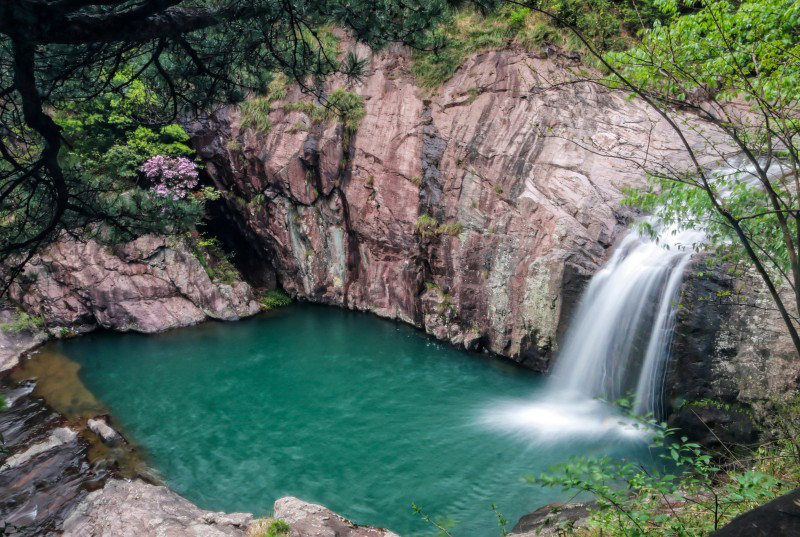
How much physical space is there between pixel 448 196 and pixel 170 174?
299 inches

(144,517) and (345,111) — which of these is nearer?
(144,517)

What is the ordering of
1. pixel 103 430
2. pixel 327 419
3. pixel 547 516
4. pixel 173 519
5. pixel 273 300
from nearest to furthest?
pixel 547 516, pixel 173 519, pixel 103 430, pixel 327 419, pixel 273 300

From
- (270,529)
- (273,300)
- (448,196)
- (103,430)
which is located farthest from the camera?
(273,300)

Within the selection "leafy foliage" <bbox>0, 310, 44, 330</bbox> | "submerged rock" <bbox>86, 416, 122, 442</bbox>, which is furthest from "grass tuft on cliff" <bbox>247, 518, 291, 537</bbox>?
"leafy foliage" <bbox>0, 310, 44, 330</bbox>

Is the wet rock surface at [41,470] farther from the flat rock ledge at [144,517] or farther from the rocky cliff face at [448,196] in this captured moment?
the rocky cliff face at [448,196]

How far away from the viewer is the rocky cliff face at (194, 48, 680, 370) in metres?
10.1

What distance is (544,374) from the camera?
404 inches

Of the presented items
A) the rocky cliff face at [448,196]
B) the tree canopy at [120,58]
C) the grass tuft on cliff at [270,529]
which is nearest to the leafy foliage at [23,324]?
the rocky cliff face at [448,196]

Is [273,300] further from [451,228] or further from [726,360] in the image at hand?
[726,360]

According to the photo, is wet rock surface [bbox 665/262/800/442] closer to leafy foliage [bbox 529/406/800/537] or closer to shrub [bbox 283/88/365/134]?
leafy foliage [bbox 529/406/800/537]

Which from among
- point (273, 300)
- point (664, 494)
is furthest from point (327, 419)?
point (273, 300)

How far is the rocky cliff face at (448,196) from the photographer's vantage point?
10.1m

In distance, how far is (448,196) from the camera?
39.8ft

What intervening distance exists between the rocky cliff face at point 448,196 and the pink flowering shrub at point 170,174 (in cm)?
147
